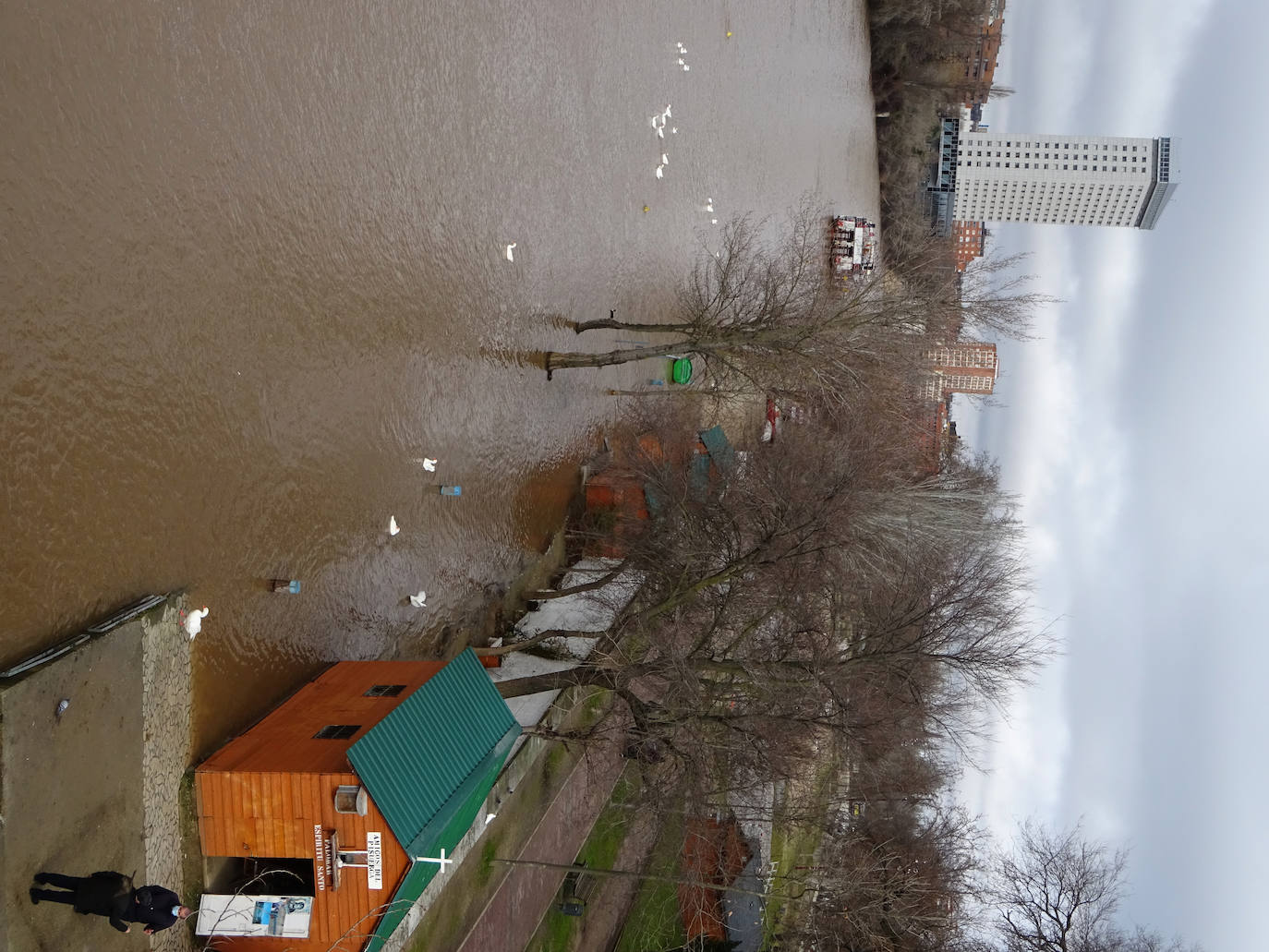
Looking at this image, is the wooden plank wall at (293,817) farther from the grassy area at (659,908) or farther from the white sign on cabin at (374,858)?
the grassy area at (659,908)

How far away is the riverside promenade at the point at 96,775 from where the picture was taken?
8.35 metres

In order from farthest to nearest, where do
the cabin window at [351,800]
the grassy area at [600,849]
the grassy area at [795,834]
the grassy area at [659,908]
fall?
the grassy area at [659,908]
the grassy area at [795,834]
the grassy area at [600,849]
the cabin window at [351,800]

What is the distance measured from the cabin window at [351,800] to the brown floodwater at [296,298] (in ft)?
7.77

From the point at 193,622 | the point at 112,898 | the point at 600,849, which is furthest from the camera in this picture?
the point at 600,849

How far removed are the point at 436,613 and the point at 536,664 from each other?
9.41 feet

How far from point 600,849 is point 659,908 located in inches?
110

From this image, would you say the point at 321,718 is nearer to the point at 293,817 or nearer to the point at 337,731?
the point at 337,731

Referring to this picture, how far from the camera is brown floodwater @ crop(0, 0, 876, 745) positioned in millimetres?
8797

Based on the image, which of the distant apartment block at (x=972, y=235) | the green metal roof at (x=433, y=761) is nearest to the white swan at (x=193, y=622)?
the green metal roof at (x=433, y=761)

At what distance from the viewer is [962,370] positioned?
55344 mm

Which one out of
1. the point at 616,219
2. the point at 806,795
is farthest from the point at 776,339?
the point at 806,795

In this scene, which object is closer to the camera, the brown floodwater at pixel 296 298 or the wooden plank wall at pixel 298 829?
the brown floodwater at pixel 296 298

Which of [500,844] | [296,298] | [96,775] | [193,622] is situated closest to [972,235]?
[500,844]

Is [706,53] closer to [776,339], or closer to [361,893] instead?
[776,339]
